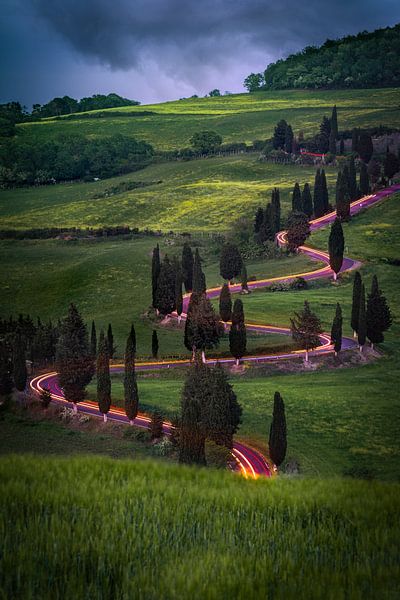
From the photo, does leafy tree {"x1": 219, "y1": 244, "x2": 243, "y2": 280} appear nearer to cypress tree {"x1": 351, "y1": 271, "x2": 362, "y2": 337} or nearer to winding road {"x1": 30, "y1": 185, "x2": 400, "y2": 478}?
winding road {"x1": 30, "y1": 185, "x2": 400, "y2": 478}

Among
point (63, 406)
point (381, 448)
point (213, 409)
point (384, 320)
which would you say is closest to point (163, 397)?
point (63, 406)

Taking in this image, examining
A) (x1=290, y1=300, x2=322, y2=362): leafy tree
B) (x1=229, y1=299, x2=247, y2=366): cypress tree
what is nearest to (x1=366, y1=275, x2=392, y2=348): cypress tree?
(x1=290, y1=300, x2=322, y2=362): leafy tree

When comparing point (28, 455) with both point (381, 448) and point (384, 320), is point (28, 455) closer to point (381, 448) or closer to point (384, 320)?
point (381, 448)

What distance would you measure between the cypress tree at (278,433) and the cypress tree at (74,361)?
28.5 m

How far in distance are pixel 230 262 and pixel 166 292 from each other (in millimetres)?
22527

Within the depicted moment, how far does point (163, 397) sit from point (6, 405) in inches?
747

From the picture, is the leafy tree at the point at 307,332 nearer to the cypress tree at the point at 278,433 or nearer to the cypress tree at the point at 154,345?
the cypress tree at the point at 154,345

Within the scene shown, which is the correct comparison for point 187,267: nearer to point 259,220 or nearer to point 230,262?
point 230,262

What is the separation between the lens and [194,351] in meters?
95.8

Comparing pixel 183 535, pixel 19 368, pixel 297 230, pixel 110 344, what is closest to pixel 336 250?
pixel 297 230

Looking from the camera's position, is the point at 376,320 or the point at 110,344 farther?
the point at 110,344

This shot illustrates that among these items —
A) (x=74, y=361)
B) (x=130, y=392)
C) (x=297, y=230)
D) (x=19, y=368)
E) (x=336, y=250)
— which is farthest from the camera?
(x=297, y=230)

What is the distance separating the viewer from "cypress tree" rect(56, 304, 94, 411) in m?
75.4

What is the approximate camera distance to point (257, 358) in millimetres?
93125
